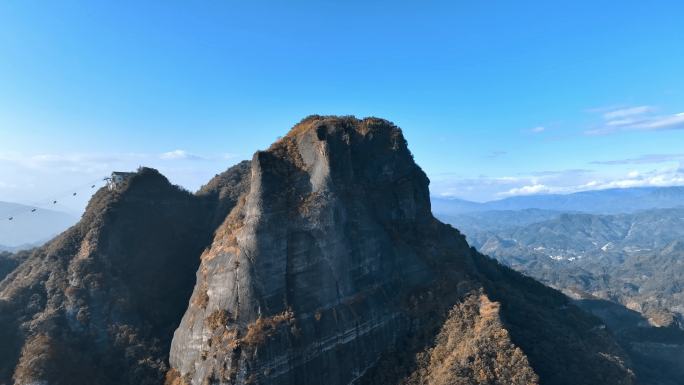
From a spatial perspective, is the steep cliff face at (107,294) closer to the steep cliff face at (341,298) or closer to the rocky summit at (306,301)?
the rocky summit at (306,301)

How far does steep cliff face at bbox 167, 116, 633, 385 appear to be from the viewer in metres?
37.0

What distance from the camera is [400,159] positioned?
4956 cm

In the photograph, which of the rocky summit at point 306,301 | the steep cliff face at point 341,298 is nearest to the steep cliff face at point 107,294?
the rocky summit at point 306,301

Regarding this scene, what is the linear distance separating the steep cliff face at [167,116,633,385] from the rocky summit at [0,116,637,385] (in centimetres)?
13

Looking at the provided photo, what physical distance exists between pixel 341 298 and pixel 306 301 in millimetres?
3082

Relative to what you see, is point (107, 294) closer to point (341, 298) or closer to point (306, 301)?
point (306, 301)

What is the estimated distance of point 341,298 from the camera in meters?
39.9

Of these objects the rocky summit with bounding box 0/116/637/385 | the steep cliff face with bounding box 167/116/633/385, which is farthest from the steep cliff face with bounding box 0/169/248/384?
the steep cliff face with bounding box 167/116/633/385

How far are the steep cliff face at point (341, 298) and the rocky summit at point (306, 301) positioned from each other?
0.42ft

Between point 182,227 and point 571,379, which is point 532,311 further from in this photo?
point 182,227

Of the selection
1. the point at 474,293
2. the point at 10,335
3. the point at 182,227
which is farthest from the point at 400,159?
the point at 10,335

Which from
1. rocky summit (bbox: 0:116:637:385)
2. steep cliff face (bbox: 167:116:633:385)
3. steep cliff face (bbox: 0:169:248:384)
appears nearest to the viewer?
steep cliff face (bbox: 167:116:633:385)

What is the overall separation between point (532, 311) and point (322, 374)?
24.1 meters

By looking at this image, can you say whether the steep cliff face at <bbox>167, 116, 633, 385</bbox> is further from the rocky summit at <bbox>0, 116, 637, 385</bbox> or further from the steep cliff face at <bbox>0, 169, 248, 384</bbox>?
the steep cliff face at <bbox>0, 169, 248, 384</bbox>
